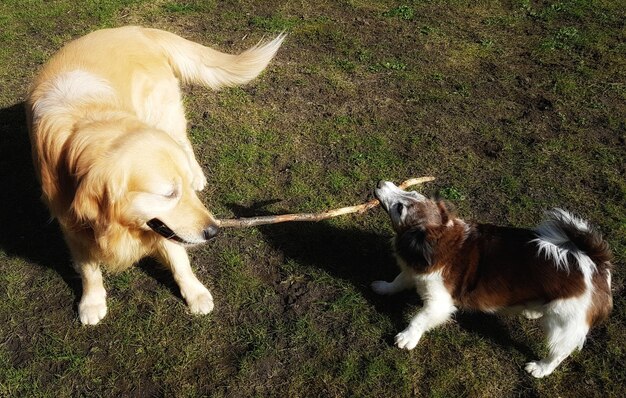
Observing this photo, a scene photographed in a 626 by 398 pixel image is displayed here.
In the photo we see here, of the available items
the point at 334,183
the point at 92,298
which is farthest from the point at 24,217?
the point at 334,183

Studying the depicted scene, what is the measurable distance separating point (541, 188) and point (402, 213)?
1926mm

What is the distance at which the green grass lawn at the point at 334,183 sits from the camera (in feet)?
10.8

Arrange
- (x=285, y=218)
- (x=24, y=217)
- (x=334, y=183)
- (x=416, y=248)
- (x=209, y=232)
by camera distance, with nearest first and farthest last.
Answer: (x=209, y=232) → (x=416, y=248) → (x=285, y=218) → (x=24, y=217) → (x=334, y=183)

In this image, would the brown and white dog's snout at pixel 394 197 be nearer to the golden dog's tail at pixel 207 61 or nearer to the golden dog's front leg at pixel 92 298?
the golden dog's tail at pixel 207 61

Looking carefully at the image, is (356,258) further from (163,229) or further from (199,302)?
(163,229)

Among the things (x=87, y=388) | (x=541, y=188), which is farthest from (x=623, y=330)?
(x=87, y=388)

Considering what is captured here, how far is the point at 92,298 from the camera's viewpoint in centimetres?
354

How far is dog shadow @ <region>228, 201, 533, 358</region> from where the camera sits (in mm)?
3533

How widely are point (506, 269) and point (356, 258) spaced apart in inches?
51.7

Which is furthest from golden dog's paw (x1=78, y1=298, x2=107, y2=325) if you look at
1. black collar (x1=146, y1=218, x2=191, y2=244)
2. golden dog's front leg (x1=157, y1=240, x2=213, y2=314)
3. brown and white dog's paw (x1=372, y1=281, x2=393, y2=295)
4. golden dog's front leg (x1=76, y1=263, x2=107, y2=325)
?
brown and white dog's paw (x1=372, y1=281, x2=393, y2=295)

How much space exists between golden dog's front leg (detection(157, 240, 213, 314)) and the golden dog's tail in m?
1.72

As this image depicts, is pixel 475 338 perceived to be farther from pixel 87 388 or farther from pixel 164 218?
pixel 87 388

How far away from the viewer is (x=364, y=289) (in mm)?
3777

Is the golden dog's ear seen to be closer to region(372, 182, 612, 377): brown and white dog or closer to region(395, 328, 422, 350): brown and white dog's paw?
region(372, 182, 612, 377): brown and white dog
